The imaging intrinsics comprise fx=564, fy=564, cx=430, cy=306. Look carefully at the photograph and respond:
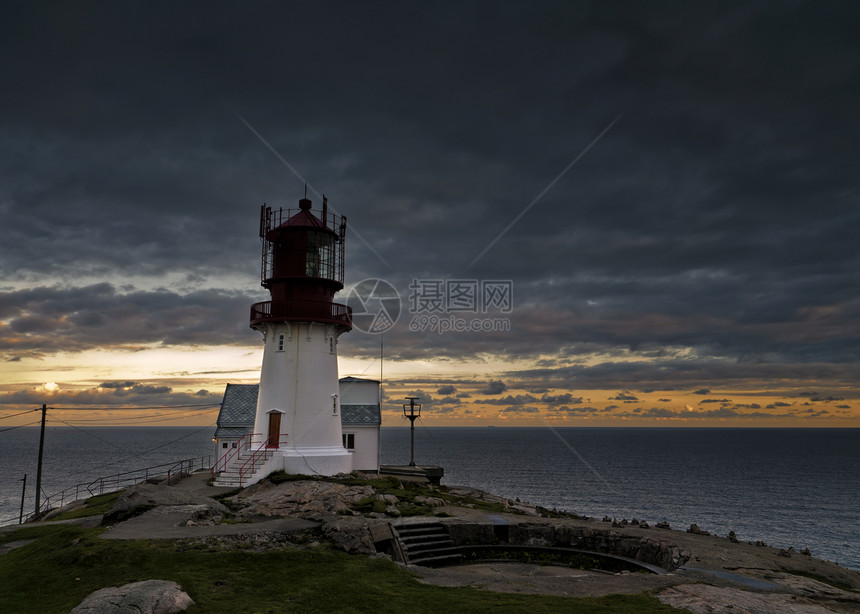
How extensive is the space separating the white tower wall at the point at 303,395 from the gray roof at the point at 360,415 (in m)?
5.86

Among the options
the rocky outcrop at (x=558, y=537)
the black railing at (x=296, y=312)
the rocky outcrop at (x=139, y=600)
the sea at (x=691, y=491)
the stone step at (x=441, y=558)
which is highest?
the black railing at (x=296, y=312)

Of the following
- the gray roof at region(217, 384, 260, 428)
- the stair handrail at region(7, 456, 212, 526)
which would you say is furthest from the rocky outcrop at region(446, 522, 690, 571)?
the gray roof at region(217, 384, 260, 428)

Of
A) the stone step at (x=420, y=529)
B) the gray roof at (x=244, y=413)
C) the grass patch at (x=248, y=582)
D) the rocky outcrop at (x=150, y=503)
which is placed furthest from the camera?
Answer: the gray roof at (x=244, y=413)

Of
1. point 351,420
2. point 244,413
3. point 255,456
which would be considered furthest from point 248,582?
point 244,413

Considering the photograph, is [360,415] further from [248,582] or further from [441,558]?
[248,582]

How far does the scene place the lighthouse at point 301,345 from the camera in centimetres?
3344

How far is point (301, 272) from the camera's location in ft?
Answer: 112

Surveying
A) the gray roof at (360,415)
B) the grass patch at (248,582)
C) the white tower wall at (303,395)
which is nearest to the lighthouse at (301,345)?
the white tower wall at (303,395)

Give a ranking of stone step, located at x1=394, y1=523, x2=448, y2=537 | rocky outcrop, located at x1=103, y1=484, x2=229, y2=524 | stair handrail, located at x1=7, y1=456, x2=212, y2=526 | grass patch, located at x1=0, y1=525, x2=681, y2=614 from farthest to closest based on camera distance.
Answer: stair handrail, located at x1=7, y1=456, x2=212, y2=526 < stone step, located at x1=394, y1=523, x2=448, y2=537 < rocky outcrop, located at x1=103, y1=484, x2=229, y2=524 < grass patch, located at x1=0, y1=525, x2=681, y2=614

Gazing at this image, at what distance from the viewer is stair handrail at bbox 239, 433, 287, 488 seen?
103ft

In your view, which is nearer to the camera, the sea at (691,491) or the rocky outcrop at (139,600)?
the rocky outcrop at (139,600)

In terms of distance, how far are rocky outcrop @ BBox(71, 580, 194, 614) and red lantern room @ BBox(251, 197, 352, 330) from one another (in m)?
21.1

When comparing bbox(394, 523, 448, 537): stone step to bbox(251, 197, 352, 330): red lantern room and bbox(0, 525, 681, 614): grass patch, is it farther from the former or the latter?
bbox(251, 197, 352, 330): red lantern room

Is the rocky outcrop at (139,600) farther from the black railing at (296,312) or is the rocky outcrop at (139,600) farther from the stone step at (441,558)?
the black railing at (296,312)
